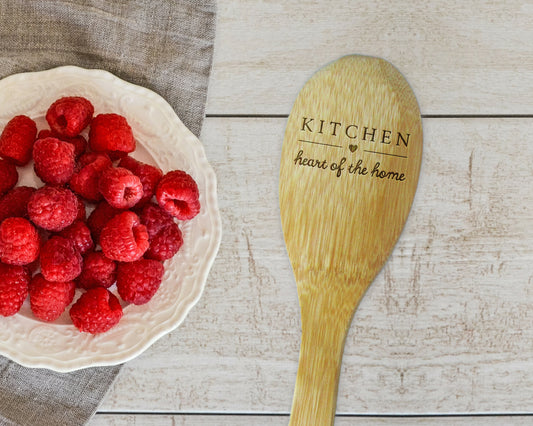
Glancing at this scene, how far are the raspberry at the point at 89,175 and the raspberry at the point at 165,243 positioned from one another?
4.1 inches

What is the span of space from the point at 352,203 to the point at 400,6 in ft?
1.06

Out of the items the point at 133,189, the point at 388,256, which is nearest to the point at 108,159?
the point at 133,189

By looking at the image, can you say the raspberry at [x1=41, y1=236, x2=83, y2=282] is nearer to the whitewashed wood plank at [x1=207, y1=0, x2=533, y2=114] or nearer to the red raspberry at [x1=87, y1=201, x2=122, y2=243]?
the red raspberry at [x1=87, y1=201, x2=122, y2=243]

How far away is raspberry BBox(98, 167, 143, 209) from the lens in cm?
69

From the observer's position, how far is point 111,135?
728 mm

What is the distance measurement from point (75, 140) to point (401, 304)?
0.55m

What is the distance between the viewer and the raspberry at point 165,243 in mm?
736

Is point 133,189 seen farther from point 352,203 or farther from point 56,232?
point 352,203

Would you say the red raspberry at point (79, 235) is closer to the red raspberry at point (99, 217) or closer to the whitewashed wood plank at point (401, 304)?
the red raspberry at point (99, 217)

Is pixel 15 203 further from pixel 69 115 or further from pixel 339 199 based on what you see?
pixel 339 199

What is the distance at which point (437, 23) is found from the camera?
2.72 ft

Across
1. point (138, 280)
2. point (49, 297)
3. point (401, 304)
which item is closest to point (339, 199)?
point (401, 304)

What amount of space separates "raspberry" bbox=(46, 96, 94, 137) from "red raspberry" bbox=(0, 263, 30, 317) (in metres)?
0.20

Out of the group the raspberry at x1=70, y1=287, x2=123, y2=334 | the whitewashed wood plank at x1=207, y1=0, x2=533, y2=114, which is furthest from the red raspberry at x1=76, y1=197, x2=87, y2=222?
the whitewashed wood plank at x1=207, y1=0, x2=533, y2=114
